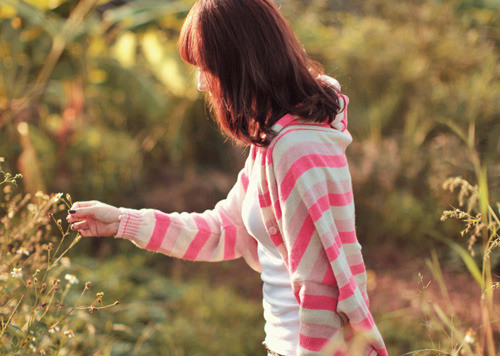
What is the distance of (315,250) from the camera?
53.6 inches

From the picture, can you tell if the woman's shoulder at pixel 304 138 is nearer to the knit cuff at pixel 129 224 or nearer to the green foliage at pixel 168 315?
the knit cuff at pixel 129 224

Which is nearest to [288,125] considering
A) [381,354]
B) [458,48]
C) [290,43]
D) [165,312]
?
[290,43]

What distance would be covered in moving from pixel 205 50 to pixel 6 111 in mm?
3158

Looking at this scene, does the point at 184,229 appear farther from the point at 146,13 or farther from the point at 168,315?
the point at 146,13

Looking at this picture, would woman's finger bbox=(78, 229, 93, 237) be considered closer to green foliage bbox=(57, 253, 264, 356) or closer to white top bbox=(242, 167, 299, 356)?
white top bbox=(242, 167, 299, 356)

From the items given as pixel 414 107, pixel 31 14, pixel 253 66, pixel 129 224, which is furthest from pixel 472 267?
pixel 414 107

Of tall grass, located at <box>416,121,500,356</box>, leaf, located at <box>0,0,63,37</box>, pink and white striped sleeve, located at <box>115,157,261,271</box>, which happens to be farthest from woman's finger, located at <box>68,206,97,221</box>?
leaf, located at <box>0,0,63,37</box>

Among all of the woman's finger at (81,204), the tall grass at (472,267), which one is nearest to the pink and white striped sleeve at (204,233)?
the woman's finger at (81,204)

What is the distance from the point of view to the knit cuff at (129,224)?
5.41 feet

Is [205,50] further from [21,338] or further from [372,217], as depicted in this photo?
[372,217]

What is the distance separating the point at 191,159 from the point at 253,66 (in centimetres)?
428

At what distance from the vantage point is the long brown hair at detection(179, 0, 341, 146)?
4.75ft

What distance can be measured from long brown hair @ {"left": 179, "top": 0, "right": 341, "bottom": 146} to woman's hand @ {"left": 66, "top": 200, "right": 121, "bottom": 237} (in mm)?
439

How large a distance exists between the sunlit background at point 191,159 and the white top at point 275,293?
1.53 m
